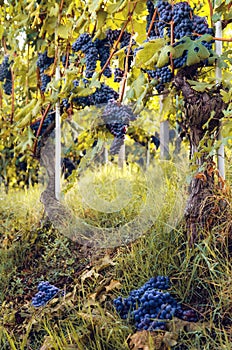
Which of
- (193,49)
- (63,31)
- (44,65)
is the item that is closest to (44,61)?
(44,65)

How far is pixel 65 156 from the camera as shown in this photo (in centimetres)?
357

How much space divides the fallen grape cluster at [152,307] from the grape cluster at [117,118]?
794 mm

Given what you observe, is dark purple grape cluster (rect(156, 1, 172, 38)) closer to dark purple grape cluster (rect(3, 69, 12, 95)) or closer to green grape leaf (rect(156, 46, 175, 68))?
green grape leaf (rect(156, 46, 175, 68))

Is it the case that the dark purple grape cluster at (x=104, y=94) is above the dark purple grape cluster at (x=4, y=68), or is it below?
below

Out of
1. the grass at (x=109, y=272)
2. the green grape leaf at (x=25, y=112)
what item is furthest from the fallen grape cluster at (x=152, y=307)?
the green grape leaf at (x=25, y=112)

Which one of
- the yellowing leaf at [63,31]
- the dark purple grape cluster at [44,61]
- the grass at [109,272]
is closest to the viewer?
the grass at [109,272]

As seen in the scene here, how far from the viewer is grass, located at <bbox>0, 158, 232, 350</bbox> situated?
1639mm

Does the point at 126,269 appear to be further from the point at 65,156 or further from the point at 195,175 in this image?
the point at 65,156

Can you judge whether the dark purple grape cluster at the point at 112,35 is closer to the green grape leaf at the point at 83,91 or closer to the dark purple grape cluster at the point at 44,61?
the green grape leaf at the point at 83,91

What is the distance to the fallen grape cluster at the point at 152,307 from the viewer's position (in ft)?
5.40

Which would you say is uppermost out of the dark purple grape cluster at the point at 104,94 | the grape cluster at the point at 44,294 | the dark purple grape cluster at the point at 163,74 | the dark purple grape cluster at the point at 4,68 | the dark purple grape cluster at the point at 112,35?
the dark purple grape cluster at the point at 112,35

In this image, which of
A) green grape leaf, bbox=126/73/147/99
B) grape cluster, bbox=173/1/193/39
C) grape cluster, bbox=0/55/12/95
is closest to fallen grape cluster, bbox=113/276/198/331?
green grape leaf, bbox=126/73/147/99

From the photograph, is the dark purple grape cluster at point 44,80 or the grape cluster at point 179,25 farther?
the dark purple grape cluster at point 44,80

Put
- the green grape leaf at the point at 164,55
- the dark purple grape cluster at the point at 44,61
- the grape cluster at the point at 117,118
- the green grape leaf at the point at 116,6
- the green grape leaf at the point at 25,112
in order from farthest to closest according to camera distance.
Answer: the dark purple grape cluster at the point at 44,61
the green grape leaf at the point at 25,112
the grape cluster at the point at 117,118
the green grape leaf at the point at 116,6
the green grape leaf at the point at 164,55
